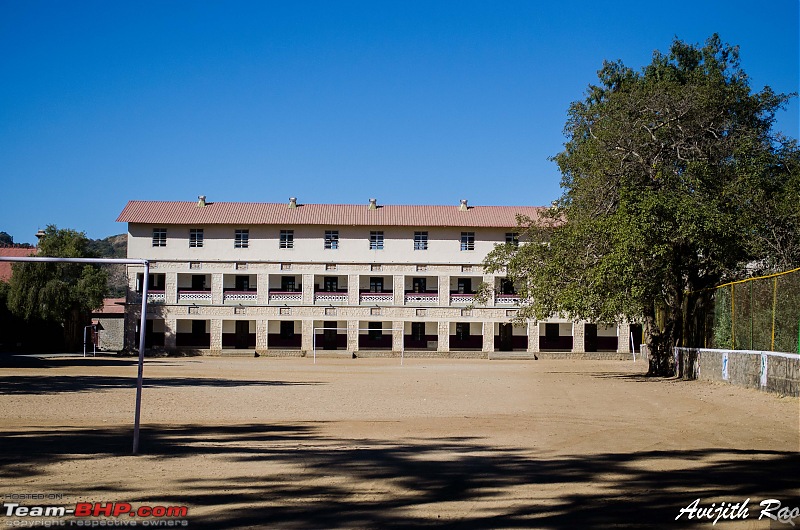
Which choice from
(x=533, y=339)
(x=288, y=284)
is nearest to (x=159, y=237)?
(x=288, y=284)

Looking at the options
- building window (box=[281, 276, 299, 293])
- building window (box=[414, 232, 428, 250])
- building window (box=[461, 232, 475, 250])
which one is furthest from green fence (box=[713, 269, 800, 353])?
building window (box=[281, 276, 299, 293])

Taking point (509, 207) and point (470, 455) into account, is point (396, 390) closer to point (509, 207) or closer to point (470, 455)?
point (470, 455)

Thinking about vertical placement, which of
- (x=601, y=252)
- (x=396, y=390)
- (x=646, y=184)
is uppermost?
(x=646, y=184)

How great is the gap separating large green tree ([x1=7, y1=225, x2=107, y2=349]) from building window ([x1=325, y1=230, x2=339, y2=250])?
859 inches

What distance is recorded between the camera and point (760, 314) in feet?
76.0

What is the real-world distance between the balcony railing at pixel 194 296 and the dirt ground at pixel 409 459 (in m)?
46.7

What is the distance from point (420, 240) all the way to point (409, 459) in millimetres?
58804

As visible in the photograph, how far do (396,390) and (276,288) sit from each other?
45.4 m

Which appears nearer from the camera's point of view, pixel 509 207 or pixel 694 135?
pixel 694 135

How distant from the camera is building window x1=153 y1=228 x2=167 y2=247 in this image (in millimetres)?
68625

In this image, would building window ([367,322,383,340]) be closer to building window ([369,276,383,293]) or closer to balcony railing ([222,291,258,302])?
building window ([369,276,383,293])

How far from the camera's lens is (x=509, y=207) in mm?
71625

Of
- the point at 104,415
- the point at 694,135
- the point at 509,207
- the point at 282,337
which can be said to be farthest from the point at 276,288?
the point at 104,415

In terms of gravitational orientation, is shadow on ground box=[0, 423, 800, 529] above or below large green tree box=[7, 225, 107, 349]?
below
